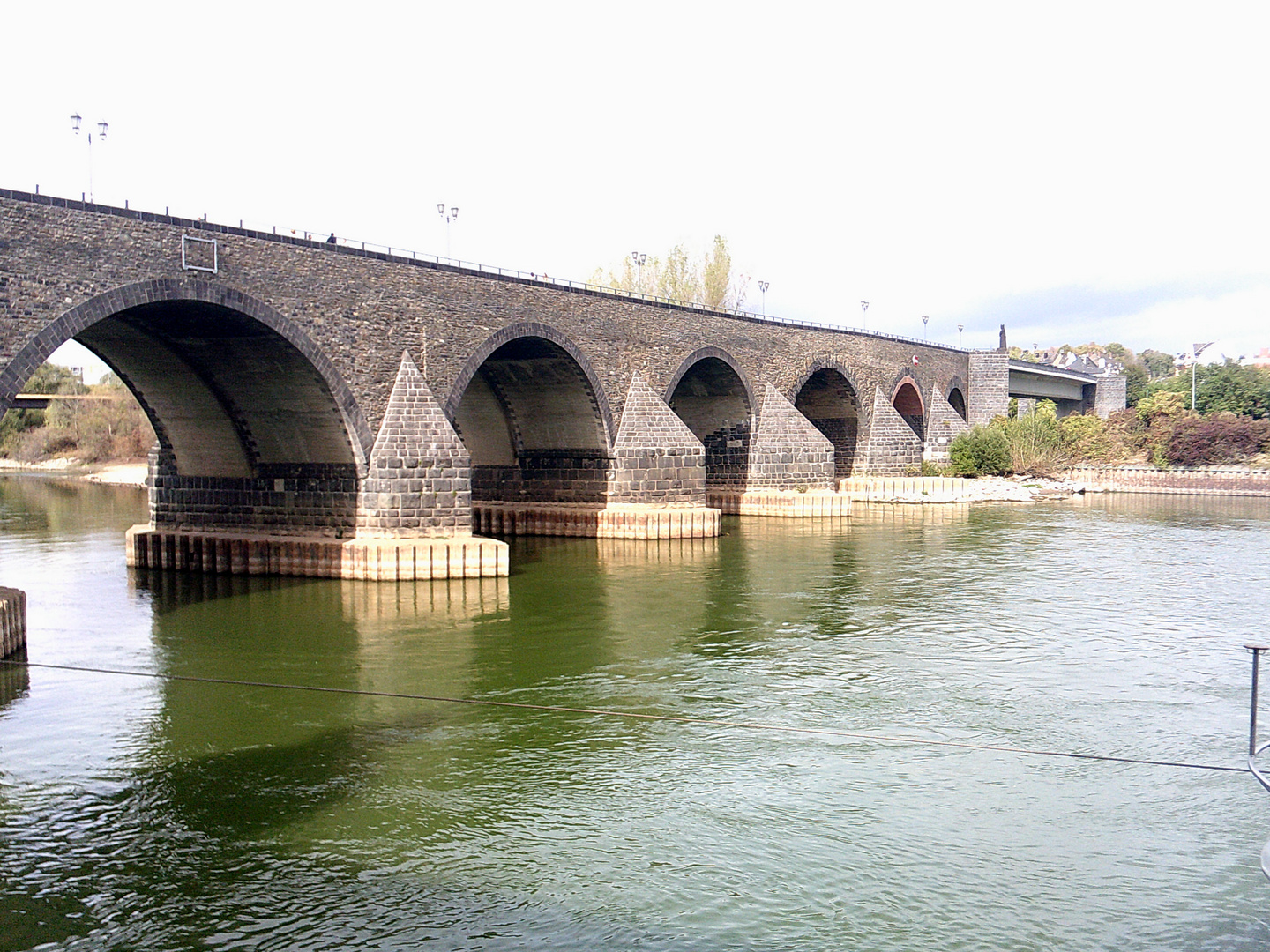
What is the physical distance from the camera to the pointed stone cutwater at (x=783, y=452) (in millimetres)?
40594

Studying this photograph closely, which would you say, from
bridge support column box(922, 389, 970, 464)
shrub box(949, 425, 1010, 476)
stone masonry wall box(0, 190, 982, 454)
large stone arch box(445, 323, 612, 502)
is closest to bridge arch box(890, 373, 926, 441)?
bridge support column box(922, 389, 970, 464)

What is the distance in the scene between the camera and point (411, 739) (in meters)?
12.8

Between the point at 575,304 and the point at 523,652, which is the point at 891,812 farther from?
the point at 575,304

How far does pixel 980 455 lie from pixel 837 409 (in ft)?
27.4

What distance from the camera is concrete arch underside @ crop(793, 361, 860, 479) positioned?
4869 centimetres

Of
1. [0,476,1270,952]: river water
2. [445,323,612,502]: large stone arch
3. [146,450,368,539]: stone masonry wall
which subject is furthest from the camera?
[445,323,612,502]: large stone arch

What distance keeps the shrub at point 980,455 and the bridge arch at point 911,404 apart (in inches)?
78.6

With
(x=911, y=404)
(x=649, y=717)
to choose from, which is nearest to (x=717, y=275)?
Result: (x=911, y=404)

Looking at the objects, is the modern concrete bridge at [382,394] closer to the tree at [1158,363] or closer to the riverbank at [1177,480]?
the riverbank at [1177,480]

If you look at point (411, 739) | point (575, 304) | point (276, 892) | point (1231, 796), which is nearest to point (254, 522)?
point (575, 304)

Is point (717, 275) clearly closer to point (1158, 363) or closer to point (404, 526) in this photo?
point (404, 526)

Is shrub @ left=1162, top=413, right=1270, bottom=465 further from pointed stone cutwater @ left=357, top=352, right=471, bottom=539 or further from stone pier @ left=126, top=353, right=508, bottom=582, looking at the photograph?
pointed stone cutwater @ left=357, top=352, right=471, bottom=539

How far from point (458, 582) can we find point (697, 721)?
1121 cm

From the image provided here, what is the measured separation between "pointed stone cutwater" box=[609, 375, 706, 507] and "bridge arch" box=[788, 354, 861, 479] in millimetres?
15584
